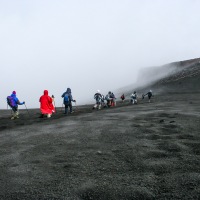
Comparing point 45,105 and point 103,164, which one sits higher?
point 45,105

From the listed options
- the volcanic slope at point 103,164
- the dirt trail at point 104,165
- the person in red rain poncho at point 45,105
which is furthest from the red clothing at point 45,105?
the dirt trail at point 104,165

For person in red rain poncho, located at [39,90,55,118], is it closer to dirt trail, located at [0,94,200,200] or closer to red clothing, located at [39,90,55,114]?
red clothing, located at [39,90,55,114]

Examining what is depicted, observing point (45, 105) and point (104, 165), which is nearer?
point (104, 165)

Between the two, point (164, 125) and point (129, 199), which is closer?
point (129, 199)

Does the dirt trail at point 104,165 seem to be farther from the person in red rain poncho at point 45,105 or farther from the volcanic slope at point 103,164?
the person in red rain poncho at point 45,105

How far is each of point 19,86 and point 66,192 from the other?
164236 mm

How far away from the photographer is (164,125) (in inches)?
508

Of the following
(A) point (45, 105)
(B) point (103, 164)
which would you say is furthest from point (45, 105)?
(B) point (103, 164)

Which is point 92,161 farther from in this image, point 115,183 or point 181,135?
point 181,135

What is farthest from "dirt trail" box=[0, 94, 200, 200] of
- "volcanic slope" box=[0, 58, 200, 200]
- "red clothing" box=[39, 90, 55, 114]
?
"red clothing" box=[39, 90, 55, 114]

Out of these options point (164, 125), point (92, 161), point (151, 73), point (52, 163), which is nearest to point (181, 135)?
point (164, 125)

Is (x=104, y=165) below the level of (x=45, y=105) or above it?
below

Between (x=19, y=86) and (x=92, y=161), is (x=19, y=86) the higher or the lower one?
the higher one

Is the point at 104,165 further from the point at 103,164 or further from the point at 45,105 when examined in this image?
the point at 45,105
